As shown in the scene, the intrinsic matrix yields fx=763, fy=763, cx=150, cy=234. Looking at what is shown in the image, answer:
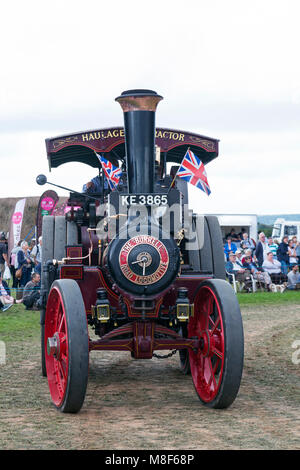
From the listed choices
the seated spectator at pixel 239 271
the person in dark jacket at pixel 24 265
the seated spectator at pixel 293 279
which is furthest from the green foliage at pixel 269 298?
the person in dark jacket at pixel 24 265

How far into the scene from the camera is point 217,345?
5219 mm

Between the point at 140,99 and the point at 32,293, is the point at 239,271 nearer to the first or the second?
the point at 32,293

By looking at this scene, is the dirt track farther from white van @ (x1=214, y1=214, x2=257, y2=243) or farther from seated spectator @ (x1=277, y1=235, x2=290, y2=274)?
white van @ (x1=214, y1=214, x2=257, y2=243)

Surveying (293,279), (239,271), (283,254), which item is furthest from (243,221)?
(239,271)

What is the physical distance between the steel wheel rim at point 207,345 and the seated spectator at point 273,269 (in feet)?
36.3

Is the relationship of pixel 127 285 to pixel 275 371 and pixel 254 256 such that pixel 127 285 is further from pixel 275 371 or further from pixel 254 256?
pixel 254 256

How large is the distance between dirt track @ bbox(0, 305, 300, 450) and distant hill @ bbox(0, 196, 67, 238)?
21.7m

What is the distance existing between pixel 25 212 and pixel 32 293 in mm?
16892

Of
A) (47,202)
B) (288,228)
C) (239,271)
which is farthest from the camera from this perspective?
(288,228)

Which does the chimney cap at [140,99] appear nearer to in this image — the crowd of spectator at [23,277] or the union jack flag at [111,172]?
the union jack flag at [111,172]

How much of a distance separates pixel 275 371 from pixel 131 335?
1736mm

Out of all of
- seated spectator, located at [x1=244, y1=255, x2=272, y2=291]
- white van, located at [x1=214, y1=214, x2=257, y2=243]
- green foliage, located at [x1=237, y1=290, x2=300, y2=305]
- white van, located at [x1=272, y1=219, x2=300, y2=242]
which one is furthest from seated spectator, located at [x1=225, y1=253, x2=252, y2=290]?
white van, located at [x1=272, y1=219, x2=300, y2=242]
